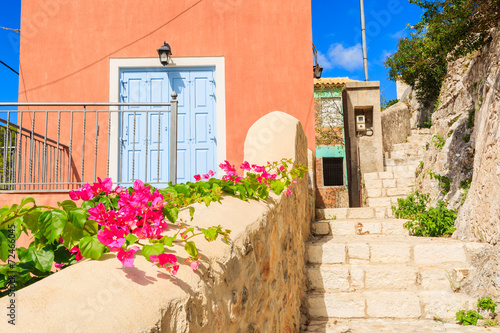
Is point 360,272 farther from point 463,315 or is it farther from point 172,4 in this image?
point 172,4

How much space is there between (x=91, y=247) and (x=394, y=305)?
9.13ft

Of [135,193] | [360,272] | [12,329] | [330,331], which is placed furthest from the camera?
[360,272]

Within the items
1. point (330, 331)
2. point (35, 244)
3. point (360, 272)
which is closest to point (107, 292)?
point (35, 244)

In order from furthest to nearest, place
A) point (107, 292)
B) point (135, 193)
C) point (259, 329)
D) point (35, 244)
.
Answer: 1. point (259, 329)
2. point (135, 193)
3. point (35, 244)
4. point (107, 292)

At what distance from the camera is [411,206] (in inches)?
195

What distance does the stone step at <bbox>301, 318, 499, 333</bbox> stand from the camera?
2.68 metres

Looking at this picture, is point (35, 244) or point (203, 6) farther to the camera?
point (203, 6)

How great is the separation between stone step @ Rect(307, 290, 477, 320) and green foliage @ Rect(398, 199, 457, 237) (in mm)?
1158

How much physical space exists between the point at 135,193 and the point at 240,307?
0.69 meters

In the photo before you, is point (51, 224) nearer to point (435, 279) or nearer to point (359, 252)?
point (359, 252)

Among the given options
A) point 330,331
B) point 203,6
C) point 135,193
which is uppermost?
point 203,6

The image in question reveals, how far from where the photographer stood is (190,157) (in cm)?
566

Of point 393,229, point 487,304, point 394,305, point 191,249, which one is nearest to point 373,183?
point 393,229

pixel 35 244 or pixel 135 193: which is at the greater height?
pixel 135 193
